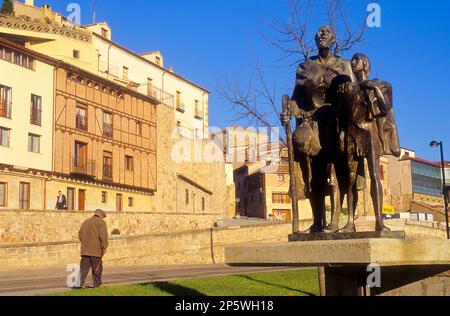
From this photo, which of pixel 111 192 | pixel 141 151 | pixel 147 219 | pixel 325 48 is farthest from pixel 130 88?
pixel 325 48

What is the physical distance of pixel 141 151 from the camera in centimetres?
4822

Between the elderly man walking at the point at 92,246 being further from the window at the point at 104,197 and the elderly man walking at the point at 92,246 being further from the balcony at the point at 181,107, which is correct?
the balcony at the point at 181,107

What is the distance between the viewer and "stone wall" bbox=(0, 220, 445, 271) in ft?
84.2

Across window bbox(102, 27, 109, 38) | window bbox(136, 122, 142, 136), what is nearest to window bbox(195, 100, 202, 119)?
window bbox(102, 27, 109, 38)

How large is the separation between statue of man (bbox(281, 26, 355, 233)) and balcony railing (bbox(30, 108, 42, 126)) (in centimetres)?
3218

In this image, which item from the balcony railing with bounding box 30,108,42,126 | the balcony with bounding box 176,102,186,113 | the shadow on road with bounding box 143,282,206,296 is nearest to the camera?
the shadow on road with bounding box 143,282,206,296

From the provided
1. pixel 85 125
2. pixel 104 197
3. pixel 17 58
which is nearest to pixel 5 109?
pixel 17 58

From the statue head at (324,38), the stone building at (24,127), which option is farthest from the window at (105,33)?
the statue head at (324,38)

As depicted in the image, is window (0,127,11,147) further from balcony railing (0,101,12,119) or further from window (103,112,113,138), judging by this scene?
window (103,112,113,138)

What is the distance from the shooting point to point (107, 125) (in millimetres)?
44719

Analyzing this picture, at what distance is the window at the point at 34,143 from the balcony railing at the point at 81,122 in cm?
399

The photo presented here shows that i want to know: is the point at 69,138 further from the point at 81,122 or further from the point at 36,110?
the point at 36,110

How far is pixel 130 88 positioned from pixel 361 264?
143 feet
